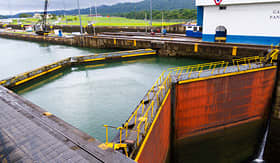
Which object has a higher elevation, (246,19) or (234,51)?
(246,19)

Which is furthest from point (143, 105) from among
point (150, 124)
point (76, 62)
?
point (76, 62)

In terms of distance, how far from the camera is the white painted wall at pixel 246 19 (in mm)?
17125

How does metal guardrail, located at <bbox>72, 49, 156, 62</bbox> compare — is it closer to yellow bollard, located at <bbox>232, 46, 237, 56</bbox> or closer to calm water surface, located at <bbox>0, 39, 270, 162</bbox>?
calm water surface, located at <bbox>0, 39, 270, 162</bbox>

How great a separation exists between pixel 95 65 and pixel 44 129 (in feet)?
55.7

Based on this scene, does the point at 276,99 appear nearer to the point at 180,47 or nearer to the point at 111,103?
the point at 111,103

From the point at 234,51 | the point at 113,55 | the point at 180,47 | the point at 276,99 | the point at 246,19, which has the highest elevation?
the point at 246,19

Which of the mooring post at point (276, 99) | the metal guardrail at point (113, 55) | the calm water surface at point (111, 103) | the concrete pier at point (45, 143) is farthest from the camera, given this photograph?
the metal guardrail at point (113, 55)

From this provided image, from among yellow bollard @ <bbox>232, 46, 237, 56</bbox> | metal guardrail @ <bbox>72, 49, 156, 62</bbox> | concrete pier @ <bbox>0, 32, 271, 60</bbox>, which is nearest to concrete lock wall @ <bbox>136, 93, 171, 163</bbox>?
concrete pier @ <bbox>0, 32, 271, 60</bbox>

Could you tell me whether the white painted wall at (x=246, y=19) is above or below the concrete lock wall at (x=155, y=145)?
above

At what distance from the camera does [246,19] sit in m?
18.4

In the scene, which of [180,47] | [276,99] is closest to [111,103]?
[276,99]

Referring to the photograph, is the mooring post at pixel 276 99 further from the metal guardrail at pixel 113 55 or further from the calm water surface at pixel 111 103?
the metal guardrail at pixel 113 55

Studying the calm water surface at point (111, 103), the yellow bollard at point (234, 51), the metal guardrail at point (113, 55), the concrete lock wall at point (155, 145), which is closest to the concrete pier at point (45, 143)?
the concrete lock wall at point (155, 145)

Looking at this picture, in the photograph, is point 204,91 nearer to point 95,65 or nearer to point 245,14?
point 245,14
